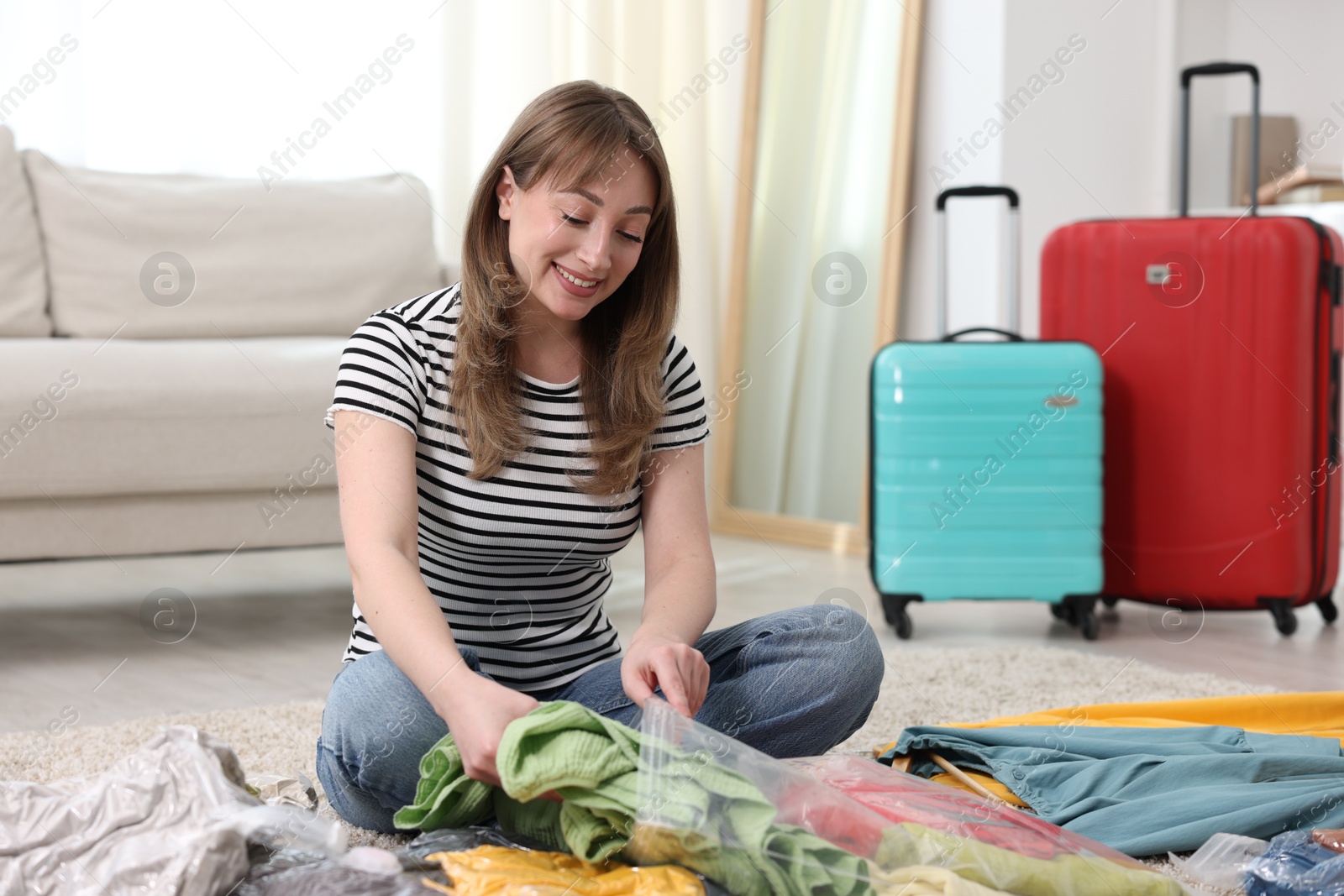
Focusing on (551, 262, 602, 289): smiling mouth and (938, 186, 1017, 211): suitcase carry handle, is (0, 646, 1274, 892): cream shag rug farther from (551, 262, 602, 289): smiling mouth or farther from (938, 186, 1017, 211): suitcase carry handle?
(938, 186, 1017, 211): suitcase carry handle

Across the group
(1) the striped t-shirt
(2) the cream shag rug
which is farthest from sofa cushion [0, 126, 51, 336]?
(1) the striped t-shirt

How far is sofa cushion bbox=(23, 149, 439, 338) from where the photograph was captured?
8.21 feet

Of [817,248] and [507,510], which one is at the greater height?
[817,248]

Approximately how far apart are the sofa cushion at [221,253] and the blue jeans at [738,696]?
63.1 inches

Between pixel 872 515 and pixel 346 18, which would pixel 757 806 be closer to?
pixel 872 515

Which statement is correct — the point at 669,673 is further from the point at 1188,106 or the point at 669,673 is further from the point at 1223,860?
the point at 1188,106

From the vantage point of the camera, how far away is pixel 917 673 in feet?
6.36

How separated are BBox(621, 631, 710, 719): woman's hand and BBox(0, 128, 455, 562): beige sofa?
120 centimetres

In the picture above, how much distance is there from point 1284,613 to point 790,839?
1.65 m

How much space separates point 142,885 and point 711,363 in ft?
8.71

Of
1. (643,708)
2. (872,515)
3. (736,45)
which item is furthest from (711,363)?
(643,708)

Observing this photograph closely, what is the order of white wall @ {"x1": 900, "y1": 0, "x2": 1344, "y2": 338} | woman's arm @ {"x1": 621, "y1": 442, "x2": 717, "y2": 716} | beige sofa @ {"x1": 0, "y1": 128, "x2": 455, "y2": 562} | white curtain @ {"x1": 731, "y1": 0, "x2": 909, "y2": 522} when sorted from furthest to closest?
1. white curtain @ {"x1": 731, "y1": 0, "x2": 909, "y2": 522}
2. white wall @ {"x1": 900, "y1": 0, "x2": 1344, "y2": 338}
3. beige sofa @ {"x1": 0, "y1": 128, "x2": 455, "y2": 562}
4. woman's arm @ {"x1": 621, "y1": 442, "x2": 717, "y2": 716}

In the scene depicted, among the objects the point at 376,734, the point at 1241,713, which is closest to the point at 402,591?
the point at 376,734

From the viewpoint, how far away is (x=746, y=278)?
3471mm
